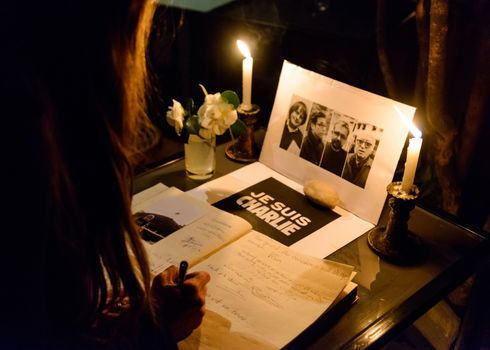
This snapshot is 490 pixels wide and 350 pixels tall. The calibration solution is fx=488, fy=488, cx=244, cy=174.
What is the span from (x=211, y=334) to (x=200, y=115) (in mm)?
504

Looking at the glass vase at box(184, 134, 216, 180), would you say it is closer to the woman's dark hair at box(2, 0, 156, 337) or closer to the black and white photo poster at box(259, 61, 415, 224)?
the black and white photo poster at box(259, 61, 415, 224)

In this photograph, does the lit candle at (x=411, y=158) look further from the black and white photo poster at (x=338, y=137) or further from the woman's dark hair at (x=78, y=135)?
the woman's dark hair at (x=78, y=135)

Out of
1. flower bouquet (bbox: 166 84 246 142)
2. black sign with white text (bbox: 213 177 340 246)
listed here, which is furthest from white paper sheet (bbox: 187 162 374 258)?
flower bouquet (bbox: 166 84 246 142)

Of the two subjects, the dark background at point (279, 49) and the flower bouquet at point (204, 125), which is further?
the dark background at point (279, 49)

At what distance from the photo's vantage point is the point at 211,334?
73 cm

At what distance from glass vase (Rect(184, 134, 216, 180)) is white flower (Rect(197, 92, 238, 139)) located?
31 millimetres

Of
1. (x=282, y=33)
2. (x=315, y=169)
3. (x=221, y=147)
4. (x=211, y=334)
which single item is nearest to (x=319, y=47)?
(x=282, y=33)

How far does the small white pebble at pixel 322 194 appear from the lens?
1.02 meters

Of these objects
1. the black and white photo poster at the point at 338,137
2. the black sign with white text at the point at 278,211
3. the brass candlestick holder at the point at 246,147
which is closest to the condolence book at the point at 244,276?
the black sign with white text at the point at 278,211

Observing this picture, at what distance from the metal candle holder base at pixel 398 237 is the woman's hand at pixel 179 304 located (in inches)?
14.5

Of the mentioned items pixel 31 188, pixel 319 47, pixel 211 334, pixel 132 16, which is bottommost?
pixel 211 334

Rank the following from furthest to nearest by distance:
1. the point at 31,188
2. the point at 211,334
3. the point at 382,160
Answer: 1. the point at 382,160
2. the point at 211,334
3. the point at 31,188

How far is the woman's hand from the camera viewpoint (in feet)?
2.32

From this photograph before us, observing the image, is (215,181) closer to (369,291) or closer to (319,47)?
(369,291)
